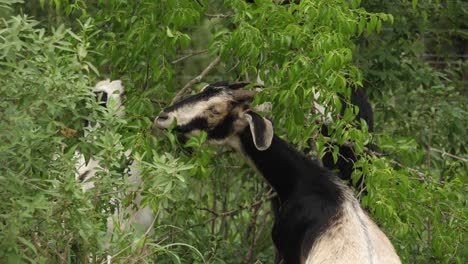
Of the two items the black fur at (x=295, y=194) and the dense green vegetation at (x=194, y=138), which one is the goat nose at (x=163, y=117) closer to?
the dense green vegetation at (x=194, y=138)

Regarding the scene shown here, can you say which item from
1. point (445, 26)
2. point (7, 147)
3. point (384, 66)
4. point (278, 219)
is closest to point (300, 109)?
point (278, 219)

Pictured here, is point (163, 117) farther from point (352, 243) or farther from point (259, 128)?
point (352, 243)

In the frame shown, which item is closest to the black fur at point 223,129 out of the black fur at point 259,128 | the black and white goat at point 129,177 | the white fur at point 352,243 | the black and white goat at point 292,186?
the black and white goat at point 292,186

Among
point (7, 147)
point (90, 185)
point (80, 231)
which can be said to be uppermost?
point (7, 147)

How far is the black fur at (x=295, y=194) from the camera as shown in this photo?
206 inches

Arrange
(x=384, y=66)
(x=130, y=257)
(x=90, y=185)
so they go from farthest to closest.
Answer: (x=384, y=66) < (x=90, y=185) < (x=130, y=257)

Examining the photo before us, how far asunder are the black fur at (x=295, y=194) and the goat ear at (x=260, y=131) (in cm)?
18

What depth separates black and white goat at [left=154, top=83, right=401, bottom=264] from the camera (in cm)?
496

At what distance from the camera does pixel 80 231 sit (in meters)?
4.68

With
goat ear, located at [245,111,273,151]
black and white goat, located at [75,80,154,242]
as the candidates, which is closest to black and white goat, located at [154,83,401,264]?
goat ear, located at [245,111,273,151]

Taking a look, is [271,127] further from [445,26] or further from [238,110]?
[445,26]

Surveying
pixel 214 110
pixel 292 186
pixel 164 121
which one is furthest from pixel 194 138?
pixel 292 186

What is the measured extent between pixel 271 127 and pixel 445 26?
3.37m

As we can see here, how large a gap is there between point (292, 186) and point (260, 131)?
32 centimetres
